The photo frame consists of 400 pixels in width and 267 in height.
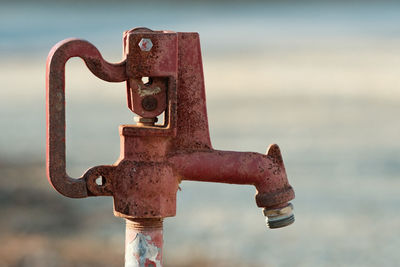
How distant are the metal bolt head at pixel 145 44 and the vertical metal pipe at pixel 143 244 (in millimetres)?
366

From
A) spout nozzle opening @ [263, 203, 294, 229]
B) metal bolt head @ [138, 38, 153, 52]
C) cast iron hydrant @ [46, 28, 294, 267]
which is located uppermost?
metal bolt head @ [138, 38, 153, 52]

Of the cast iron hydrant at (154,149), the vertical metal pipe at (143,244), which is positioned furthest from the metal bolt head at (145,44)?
the vertical metal pipe at (143,244)

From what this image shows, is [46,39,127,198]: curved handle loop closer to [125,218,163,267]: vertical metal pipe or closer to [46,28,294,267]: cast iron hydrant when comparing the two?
[46,28,294,267]: cast iron hydrant

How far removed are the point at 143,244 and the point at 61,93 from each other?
1.18 ft

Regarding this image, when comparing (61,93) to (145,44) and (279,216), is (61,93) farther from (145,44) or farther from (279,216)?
(279,216)

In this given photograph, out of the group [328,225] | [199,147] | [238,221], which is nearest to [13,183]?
[238,221]

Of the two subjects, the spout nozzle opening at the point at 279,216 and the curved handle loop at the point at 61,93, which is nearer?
the curved handle loop at the point at 61,93

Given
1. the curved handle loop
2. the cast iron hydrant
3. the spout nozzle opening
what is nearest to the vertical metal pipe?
the cast iron hydrant

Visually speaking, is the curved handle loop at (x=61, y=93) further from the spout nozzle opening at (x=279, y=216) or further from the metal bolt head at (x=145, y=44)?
the spout nozzle opening at (x=279, y=216)

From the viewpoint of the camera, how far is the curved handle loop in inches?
84.0

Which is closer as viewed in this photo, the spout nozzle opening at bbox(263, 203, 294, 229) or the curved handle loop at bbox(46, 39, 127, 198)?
the curved handle loop at bbox(46, 39, 127, 198)

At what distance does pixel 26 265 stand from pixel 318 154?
3363 millimetres

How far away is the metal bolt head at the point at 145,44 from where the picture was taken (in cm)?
217

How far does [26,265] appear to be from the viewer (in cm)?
509
